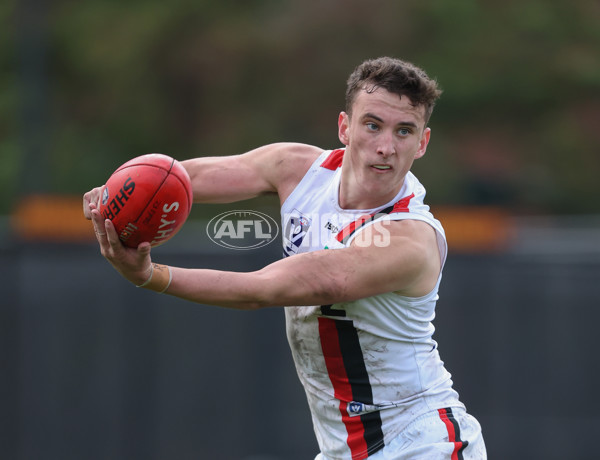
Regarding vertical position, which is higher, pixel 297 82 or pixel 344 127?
pixel 297 82

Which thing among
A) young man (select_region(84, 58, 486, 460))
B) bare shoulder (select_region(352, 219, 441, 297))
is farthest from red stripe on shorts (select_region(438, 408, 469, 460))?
bare shoulder (select_region(352, 219, 441, 297))

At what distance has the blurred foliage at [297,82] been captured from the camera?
20.2 metres

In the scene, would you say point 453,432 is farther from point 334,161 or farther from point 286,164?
point 286,164

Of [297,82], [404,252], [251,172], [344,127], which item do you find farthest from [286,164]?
[297,82]

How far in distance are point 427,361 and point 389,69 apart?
4.75 ft

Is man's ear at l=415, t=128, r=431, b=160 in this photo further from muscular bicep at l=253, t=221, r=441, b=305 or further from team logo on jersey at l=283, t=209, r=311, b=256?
team logo on jersey at l=283, t=209, r=311, b=256

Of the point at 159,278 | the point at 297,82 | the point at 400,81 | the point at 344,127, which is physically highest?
the point at 297,82

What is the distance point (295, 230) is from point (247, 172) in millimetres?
532

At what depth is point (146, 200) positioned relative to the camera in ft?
12.7

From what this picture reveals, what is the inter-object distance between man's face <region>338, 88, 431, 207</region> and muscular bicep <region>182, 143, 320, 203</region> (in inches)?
18.5

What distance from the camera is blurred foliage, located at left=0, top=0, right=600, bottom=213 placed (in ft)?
66.2

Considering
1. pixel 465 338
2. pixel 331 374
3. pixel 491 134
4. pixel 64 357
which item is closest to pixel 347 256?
pixel 331 374

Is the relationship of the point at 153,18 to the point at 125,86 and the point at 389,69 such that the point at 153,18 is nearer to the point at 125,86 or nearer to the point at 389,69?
the point at 125,86

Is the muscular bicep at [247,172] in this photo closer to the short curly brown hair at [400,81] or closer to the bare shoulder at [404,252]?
the short curly brown hair at [400,81]
